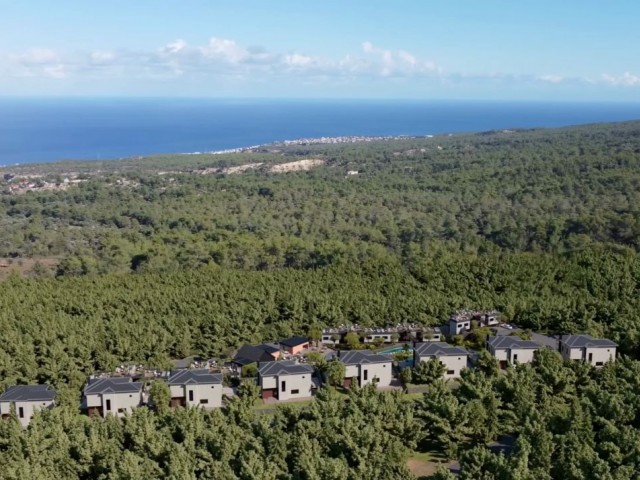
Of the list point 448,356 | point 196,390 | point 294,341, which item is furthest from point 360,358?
point 196,390

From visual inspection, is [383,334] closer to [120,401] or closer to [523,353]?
[523,353]

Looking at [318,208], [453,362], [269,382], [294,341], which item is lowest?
[453,362]

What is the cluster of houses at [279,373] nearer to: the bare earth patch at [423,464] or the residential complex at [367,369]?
the residential complex at [367,369]

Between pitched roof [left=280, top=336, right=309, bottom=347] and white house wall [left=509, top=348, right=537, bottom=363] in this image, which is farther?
pitched roof [left=280, top=336, right=309, bottom=347]

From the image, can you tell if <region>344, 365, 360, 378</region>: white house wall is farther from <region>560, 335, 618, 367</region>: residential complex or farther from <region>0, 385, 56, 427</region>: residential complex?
<region>0, 385, 56, 427</region>: residential complex

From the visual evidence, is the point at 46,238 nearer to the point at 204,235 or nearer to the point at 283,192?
the point at 204,235

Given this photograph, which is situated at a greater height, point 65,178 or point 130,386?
point 65,178

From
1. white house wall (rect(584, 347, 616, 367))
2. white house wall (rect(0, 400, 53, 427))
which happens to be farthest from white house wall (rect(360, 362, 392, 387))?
white house wall (rect(0, 400, 53, 427))

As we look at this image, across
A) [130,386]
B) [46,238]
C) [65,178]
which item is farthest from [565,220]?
[65,178]
